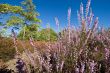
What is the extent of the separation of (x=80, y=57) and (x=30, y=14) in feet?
→ 203

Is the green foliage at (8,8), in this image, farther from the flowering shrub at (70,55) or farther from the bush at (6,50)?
the flowering shrub at (70,55)

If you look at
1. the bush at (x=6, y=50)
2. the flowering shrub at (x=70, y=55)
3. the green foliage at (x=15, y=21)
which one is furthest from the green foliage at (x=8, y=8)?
the flowering shrub at (x=70, y=55)

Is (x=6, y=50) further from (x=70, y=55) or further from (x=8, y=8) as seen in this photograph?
(x=8, y=8)

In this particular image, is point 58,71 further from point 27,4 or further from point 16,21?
point 27,4

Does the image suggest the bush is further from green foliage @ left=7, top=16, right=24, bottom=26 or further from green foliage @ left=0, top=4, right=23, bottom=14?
green foliage @ left=7, top=16, right=24, bottom=26

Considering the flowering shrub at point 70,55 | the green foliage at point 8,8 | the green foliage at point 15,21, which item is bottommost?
the flowering shrub at point 70,55

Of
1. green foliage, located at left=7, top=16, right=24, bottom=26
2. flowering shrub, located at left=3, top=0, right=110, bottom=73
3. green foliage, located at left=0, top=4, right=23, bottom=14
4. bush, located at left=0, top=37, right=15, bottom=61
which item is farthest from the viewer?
green foliage, located at left=7, top=16, right=24, bottom=26

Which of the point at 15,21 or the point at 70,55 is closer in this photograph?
the point at 70,55

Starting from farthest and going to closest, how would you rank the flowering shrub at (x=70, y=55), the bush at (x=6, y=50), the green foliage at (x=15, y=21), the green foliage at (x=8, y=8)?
the green foliage at (x=15, y=21)
the green foliage at (x=8, y=8)
the bush at (x=6, y=50)
the flowering shrub at (x=70, y=55)

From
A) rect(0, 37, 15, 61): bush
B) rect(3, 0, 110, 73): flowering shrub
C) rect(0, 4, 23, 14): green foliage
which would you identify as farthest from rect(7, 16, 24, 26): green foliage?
rect(3, 0, 110, 73): flowering shrub

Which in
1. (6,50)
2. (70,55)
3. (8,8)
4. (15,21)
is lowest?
(70,55)

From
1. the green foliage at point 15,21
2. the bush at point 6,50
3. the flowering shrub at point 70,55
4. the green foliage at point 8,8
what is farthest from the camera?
the green foliage at point 15,21

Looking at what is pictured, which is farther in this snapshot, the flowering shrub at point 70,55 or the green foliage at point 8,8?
the green foliage at point 8,8

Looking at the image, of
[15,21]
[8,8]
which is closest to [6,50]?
[8,8]
